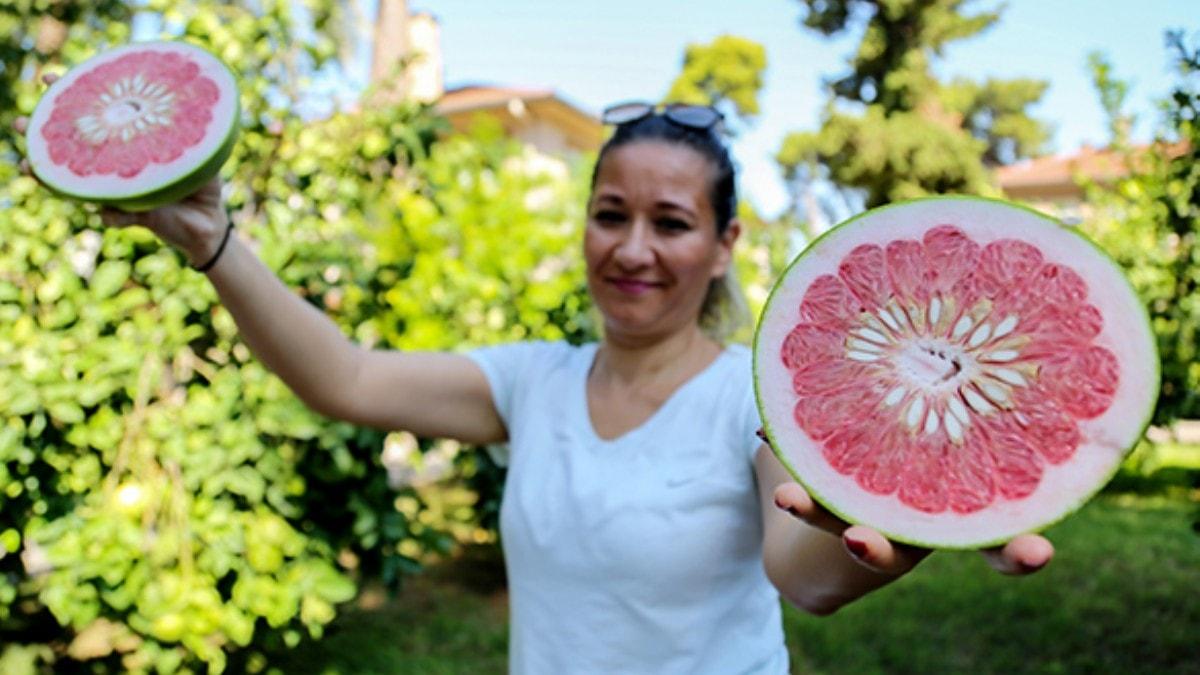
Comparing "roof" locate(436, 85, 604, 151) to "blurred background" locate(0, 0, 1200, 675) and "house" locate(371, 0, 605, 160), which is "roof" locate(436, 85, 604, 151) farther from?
"blurred background" locate(0, 0, 1200, 675)

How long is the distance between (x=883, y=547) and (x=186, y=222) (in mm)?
1216

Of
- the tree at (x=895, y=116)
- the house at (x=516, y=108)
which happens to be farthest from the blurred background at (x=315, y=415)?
the tree at (x=895, y=116)

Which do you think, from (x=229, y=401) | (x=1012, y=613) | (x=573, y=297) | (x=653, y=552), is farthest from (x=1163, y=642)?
(x=229, y=401)

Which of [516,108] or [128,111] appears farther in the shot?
[516,108]

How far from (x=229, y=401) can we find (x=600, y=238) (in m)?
1.73

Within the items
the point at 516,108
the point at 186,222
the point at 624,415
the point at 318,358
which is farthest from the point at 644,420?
the point at 516,108

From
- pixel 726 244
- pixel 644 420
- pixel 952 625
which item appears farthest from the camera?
pixel 952 625

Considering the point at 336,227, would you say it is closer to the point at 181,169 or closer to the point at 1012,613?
the point at 181,169

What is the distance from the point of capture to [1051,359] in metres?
1.09

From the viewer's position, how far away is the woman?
1.53 metres

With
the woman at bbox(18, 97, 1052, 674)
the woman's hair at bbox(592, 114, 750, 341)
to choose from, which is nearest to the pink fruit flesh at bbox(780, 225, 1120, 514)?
the woman at bbox(18, 97, 1052, 674)

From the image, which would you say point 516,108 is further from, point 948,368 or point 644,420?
point 948,368

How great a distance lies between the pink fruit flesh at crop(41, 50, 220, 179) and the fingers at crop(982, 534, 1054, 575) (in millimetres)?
1432

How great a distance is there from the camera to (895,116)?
24344 mm
